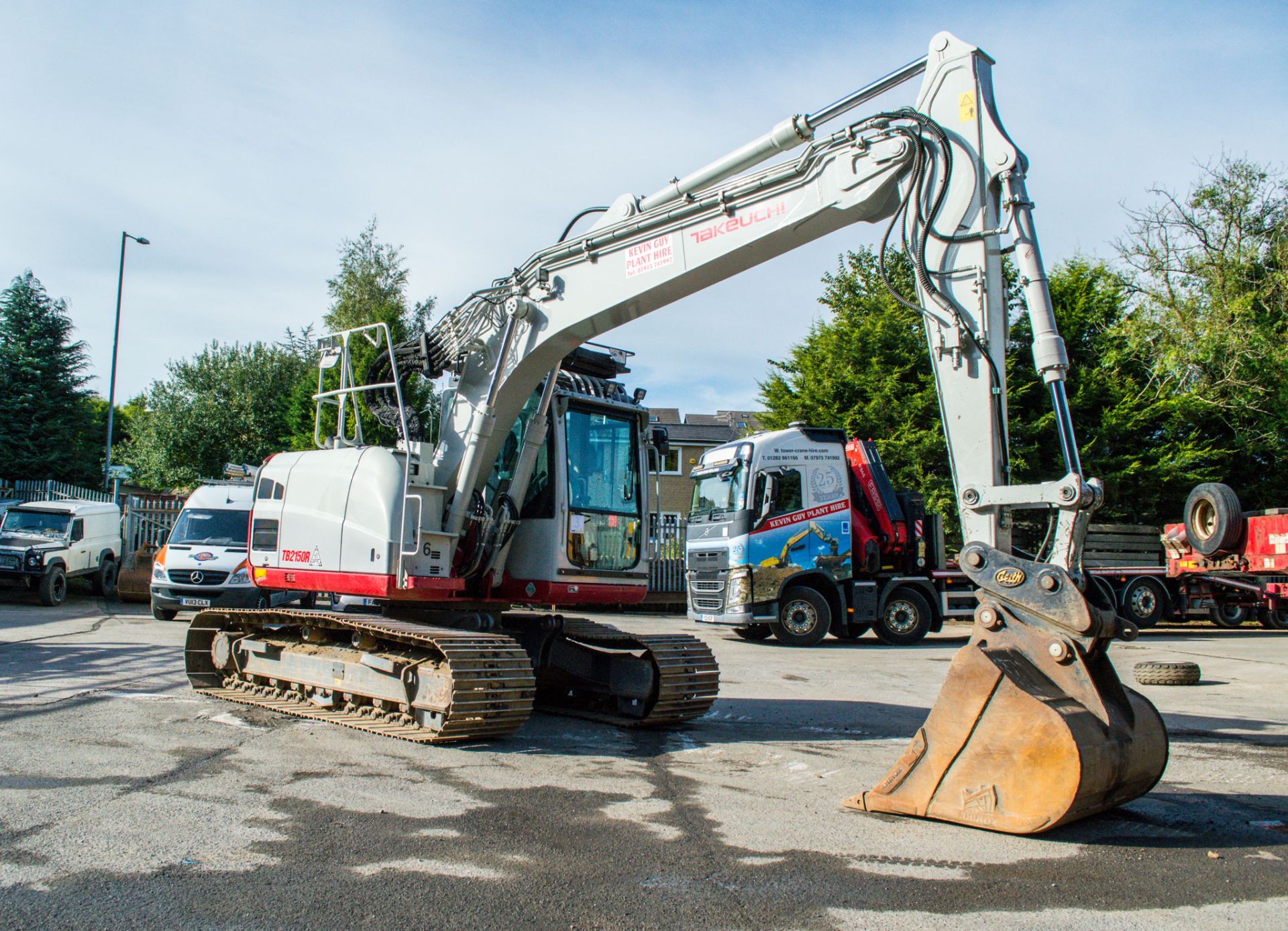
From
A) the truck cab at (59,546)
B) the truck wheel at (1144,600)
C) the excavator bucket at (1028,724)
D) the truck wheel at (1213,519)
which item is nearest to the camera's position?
the excavator bucket at (1028,724)

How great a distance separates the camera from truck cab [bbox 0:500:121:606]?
18.2 metres

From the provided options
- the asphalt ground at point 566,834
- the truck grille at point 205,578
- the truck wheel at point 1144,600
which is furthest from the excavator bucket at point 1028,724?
the truck wheel at point 1144,600

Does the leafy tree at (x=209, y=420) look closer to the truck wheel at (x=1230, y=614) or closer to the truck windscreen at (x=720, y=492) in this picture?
the truck windscreen at (x=720, y=492)

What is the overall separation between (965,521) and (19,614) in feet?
55.8

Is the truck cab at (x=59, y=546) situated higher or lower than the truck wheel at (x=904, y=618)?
higher

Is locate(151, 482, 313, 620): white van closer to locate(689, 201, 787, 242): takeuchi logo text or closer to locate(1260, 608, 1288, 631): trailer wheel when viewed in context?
locate(689, 201, 787, 242): takeuchi logo text

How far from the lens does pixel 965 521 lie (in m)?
5.50

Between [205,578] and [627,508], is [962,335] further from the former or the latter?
[205,578]

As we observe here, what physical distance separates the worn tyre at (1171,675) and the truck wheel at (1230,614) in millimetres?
11726

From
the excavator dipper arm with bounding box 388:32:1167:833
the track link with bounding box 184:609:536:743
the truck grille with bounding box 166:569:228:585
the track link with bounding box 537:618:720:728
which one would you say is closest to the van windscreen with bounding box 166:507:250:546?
the truck grille with bounding box 166:569:228:585

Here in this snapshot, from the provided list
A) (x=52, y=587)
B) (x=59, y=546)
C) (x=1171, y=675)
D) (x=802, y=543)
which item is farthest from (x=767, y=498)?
(x=59, y=546)

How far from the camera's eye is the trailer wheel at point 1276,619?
70.5 feet

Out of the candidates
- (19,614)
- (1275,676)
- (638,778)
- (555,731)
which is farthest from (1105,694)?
(19,614)

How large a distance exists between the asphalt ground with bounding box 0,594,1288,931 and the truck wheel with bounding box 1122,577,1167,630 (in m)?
13.5
